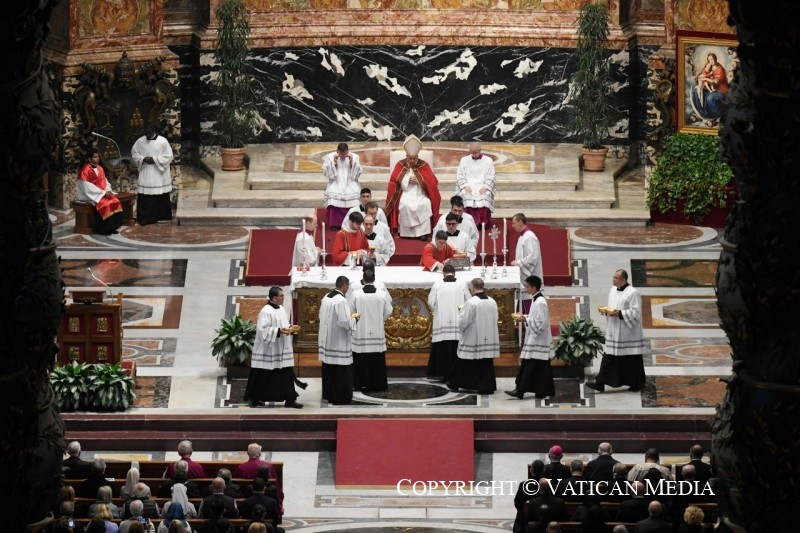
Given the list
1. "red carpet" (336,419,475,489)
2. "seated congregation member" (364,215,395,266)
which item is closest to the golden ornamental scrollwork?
"seated congregation member" (364,215,395,266)

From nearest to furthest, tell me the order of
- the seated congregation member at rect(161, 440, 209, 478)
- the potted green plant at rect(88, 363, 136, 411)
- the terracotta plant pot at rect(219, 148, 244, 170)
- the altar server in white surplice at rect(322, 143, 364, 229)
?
1. the seated congregation member at rect(161, 440, 209, 478)
2. the potted green plant at rect(88, 363, 136, 411)
3. the altar server in white surplice at rect(322, 143, 364, 229)
4. the terracotta plant pot at rect(219, 148, 244, 170)

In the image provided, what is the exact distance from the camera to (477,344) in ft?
54.3

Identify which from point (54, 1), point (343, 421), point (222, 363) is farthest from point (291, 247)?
point (54, 1)

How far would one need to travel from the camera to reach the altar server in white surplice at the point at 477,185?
21.0 m

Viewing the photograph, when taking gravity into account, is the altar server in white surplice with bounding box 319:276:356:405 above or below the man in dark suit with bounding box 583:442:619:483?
above

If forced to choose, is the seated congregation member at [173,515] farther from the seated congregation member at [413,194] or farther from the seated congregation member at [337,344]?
the seated congregation member at [413,194]

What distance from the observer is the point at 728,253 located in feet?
16.1

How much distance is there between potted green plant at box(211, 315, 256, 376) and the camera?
1712cm

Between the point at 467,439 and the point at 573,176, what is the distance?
903 cm

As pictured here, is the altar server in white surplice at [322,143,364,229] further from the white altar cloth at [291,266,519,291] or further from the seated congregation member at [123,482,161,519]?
the seated congregation member at [123,482,161,519]

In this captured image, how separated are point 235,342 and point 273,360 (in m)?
1.15

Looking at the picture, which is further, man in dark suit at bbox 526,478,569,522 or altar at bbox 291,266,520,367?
altar at bbox 291,266,520,367

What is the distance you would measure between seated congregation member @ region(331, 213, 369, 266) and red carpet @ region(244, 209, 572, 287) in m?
1.61

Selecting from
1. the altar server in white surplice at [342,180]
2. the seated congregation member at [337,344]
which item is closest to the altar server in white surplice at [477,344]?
the seated congregation member at [337,344]
